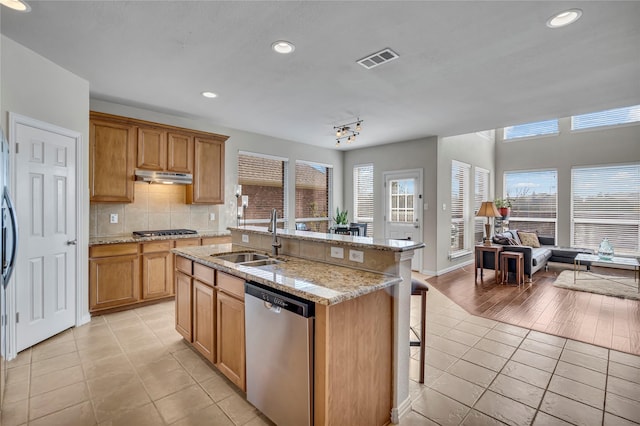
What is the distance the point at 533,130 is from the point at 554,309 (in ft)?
18.1

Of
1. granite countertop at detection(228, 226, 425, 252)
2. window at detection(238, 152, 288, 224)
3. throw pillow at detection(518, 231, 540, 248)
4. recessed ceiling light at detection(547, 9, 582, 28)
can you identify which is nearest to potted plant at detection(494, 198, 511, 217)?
throw pillow at detection(518, 231, 540, 248)

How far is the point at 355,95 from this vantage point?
3650 mm

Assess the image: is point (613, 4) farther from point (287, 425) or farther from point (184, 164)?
point (184, 164)

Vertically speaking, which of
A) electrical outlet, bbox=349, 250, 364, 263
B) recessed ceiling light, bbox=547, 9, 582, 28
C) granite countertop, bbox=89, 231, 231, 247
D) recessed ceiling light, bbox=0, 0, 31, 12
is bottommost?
granite countertop, bbox=89, 231, 231, 247

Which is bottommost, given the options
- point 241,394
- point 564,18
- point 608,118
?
point 241,394

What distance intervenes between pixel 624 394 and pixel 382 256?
2032mm

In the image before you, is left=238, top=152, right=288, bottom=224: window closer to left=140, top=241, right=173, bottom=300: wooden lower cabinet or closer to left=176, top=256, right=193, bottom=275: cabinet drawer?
left=140, top=241, right=173, bottom=300: wooden lower cabinet

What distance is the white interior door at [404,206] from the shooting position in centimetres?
600

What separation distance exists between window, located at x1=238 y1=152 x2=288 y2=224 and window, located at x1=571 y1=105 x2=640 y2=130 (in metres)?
6.01

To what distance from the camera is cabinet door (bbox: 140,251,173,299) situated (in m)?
3.86

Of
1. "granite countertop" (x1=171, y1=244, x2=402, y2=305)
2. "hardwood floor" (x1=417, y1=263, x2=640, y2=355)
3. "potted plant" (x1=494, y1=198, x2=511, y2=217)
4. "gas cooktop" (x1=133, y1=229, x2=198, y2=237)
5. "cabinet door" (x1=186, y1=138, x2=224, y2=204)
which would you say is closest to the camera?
"granite countertop" (x1=171, y1=244, x2=402, y2=305)

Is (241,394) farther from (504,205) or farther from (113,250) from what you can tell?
(504,205)

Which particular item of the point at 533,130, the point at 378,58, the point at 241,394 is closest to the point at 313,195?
the point at 378,58

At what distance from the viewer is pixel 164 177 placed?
405 cm
